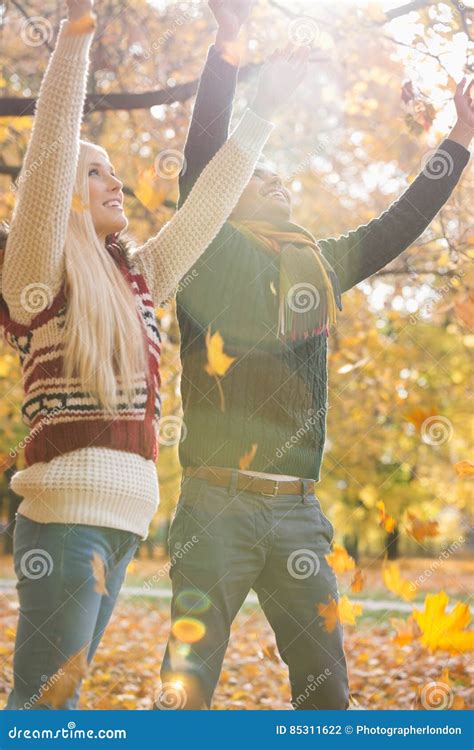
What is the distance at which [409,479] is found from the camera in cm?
1864

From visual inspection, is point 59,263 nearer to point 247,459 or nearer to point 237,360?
point 237,360

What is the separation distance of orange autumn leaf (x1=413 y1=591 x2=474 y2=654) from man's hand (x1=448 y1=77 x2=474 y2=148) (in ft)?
5.67

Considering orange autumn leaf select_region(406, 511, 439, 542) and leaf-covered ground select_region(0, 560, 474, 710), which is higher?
orange autumn leaf select_region(406, 511, 439, 542)

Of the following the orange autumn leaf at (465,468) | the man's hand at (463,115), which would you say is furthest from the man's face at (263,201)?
the orange autumn leaf at (465,468)

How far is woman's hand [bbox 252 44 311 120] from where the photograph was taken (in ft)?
8.27

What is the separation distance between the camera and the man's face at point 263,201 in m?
2.73

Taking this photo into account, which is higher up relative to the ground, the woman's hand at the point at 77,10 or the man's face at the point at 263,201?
the woman's hand at the point at 77,10

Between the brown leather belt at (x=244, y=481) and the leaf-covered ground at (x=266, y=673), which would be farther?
the leaf-covered ground at (x=266, y=673)

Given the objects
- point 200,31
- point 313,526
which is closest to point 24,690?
point 313,526

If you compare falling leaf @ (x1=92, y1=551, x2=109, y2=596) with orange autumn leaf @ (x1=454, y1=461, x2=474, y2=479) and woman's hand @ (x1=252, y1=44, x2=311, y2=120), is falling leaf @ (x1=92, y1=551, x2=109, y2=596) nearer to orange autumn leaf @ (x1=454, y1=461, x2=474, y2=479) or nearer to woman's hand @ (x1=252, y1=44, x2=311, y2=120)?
woman's hand @ (x1=252, y1=44, x2=311, y2=120)

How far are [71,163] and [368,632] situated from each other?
709 centimetres

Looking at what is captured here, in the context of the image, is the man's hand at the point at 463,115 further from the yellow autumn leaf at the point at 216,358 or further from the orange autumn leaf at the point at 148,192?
the orange autumn leaf at the point at 148,192

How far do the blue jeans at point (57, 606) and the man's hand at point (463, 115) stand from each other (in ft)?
5.96

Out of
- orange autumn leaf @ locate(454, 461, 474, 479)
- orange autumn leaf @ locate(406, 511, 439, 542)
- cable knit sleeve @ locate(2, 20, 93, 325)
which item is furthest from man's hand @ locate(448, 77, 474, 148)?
orange autumn leaf @ locate(406, 511, 439, 542)
